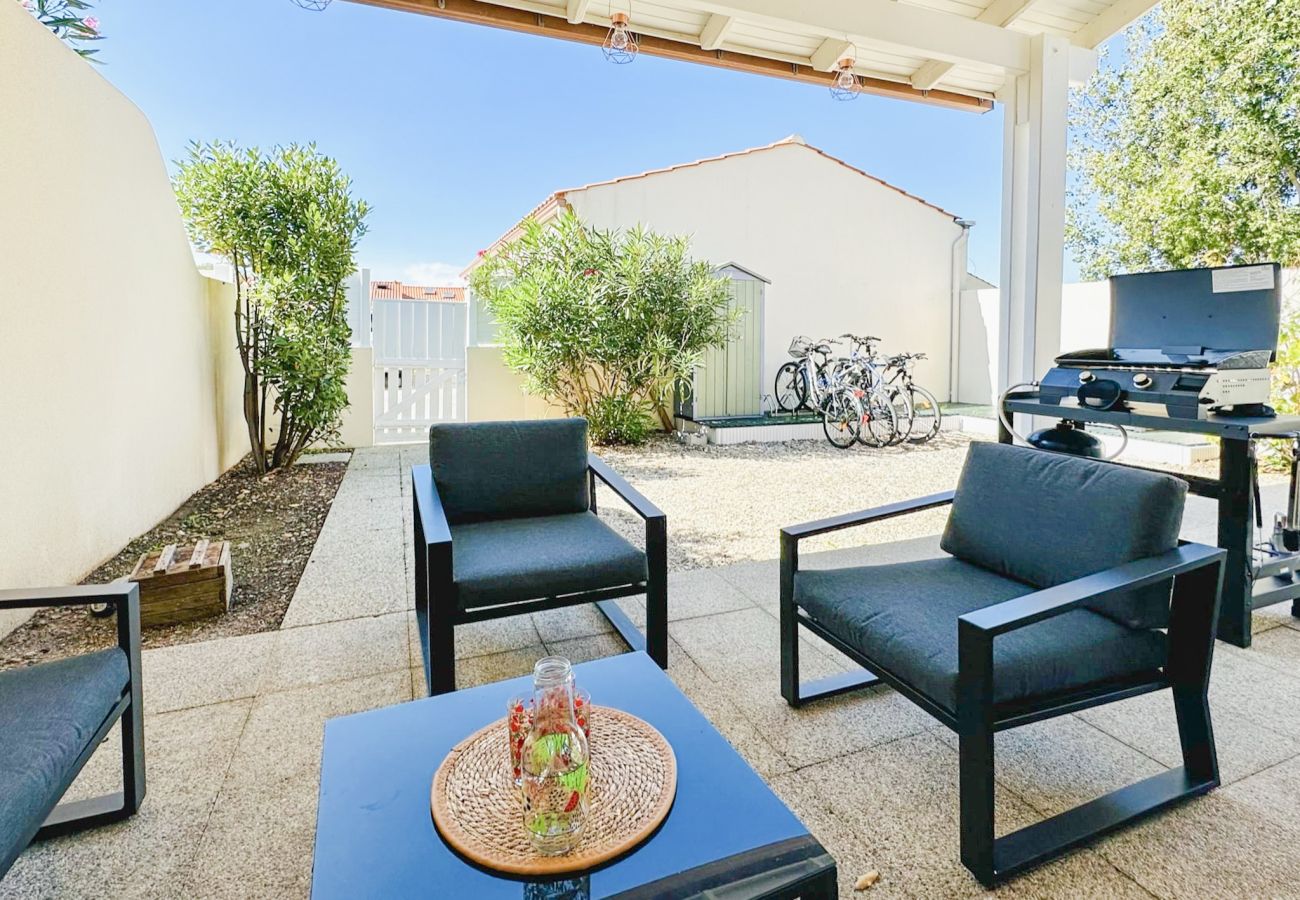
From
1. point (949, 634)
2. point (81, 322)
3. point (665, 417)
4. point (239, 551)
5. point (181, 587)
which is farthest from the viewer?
point (665, 417)

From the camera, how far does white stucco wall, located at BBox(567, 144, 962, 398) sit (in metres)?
9.01

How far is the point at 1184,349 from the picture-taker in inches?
103

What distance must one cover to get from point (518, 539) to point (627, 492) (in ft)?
1.36

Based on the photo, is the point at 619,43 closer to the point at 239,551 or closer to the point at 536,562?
the point at 536,562

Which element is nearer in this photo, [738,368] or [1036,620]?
[1036,620]

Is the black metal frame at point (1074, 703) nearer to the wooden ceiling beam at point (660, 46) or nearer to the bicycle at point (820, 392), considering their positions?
the wooden ceiling beam at point (660, 46)

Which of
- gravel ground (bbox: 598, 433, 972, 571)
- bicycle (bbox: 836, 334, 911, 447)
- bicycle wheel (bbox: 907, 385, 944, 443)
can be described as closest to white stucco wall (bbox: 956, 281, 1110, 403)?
bicycle wheel (bbox: 907, 385, 944, 443)

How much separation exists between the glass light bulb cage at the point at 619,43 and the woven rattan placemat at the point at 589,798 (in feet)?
12.2

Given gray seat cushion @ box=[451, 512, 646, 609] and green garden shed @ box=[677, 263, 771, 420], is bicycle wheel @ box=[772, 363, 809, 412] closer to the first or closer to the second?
green garden shed @ box=[677, 263, 771, 420]

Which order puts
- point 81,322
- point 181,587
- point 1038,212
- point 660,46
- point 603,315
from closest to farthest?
point 181,587, point 81,322, point 1038,212, point 660,46, point 603,315

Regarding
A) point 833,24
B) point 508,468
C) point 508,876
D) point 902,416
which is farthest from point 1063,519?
point 902,416

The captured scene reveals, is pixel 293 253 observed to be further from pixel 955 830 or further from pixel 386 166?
pixel 386 166

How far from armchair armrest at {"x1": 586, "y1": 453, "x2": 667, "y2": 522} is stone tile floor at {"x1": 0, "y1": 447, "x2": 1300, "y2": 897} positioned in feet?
1.78

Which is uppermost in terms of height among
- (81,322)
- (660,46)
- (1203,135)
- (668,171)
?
(1203,135)
